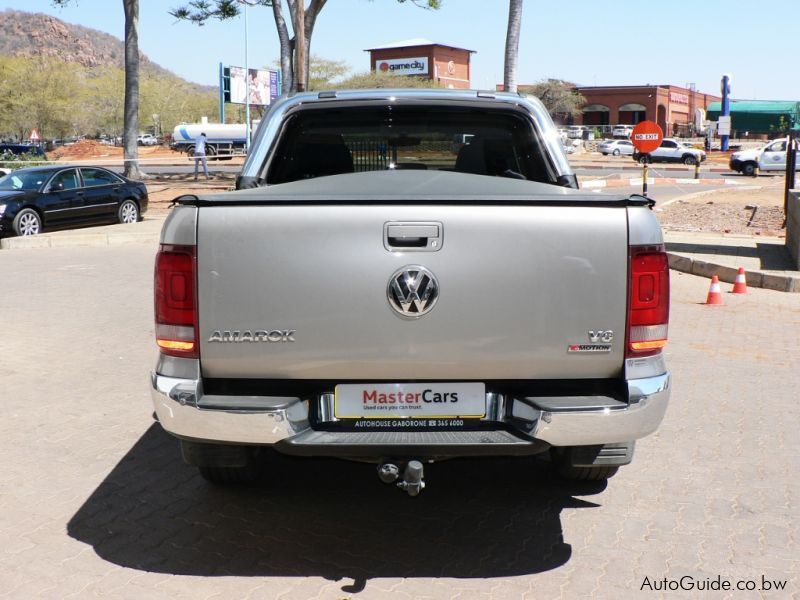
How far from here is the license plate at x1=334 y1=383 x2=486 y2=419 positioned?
11.9 feet

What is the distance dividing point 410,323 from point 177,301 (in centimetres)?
91

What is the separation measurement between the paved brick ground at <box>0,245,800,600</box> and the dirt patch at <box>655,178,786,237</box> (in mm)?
13917

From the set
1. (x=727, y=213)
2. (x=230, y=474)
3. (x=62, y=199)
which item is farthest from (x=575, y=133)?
(x=230, y=474)

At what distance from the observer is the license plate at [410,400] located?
3.62 m

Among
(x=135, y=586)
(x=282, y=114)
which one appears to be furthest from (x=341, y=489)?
(x=282, y=114)

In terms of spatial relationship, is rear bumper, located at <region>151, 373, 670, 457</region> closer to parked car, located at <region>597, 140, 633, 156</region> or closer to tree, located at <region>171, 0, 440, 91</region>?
tree, located at <region>171, 0, 440, 91</region>

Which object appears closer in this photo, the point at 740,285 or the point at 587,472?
the point at 587,472

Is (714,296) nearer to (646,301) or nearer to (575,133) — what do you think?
(646,301)

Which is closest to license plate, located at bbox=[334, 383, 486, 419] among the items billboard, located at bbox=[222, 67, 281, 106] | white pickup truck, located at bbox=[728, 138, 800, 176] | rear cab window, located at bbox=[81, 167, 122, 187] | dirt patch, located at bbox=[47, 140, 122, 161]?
rear cab window, located at bbox=[81, 167, 122, 187]

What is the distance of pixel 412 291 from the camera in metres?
3.48

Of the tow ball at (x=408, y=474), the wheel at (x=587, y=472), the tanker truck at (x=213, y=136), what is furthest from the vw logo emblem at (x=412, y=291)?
the tanker truck at (x=213, y=136)

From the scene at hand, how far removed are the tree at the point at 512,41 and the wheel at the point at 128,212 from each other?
1085 centimetres

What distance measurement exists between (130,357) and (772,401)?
528cm
